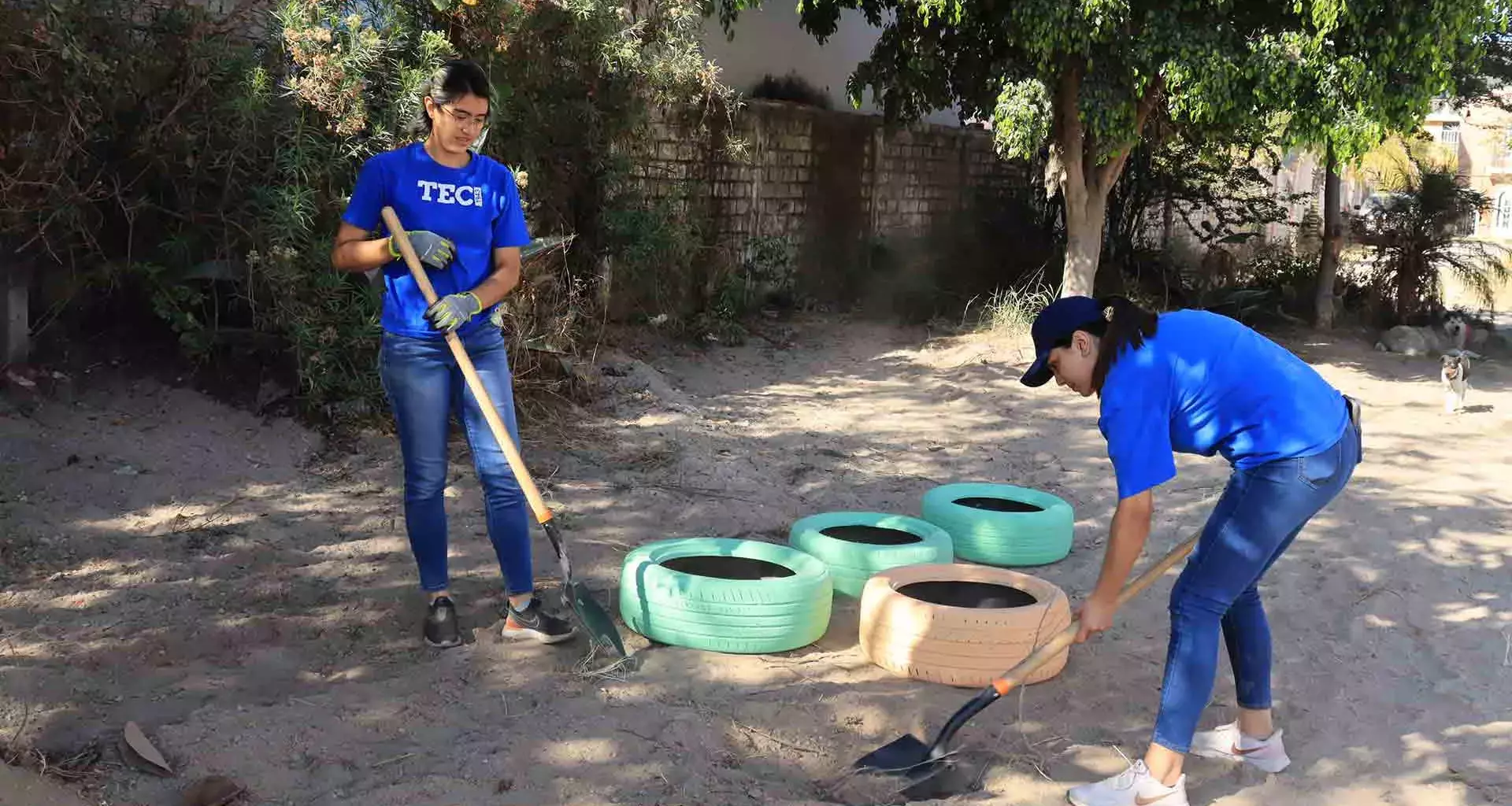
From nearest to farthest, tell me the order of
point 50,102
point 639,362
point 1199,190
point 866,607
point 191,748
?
1. point 191,748
2. point 866,607
3. point 50,102
4. point 639,362
5. point 1199,190

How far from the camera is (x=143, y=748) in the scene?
3.08 metres

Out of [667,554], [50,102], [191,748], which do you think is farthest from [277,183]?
[191,748]

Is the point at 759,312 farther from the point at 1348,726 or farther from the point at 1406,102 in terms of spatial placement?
the point at 1348,726

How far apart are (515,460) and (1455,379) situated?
7635 millimetres

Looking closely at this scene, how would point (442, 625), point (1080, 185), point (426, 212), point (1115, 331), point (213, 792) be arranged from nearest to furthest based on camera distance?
1. point (1115, 331)
2. point (213, 792)
3. point (426, 212)
4. point (442, 625)
5. point (1080, 185)

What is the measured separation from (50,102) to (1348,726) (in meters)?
5.64

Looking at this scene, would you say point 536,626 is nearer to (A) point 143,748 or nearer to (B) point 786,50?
(A) point 143,748

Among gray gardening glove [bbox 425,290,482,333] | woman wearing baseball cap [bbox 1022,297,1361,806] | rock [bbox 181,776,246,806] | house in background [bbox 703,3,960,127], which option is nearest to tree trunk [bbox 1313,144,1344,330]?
house in background [bbox 703,3,960,127]

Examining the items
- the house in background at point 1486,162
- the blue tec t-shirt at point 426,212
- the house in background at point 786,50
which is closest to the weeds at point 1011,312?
the house in background at point 786,50

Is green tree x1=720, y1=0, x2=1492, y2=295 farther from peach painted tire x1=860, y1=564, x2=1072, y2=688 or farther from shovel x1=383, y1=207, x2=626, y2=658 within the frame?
shovel x1=383, y1=207, x2=626, y2=658

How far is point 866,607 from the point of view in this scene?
4.02m

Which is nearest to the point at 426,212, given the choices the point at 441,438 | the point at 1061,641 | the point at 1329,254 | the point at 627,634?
the point at 441,438

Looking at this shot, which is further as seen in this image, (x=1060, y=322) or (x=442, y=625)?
(x=442, y=625)

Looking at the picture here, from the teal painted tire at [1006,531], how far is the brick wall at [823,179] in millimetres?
4574
